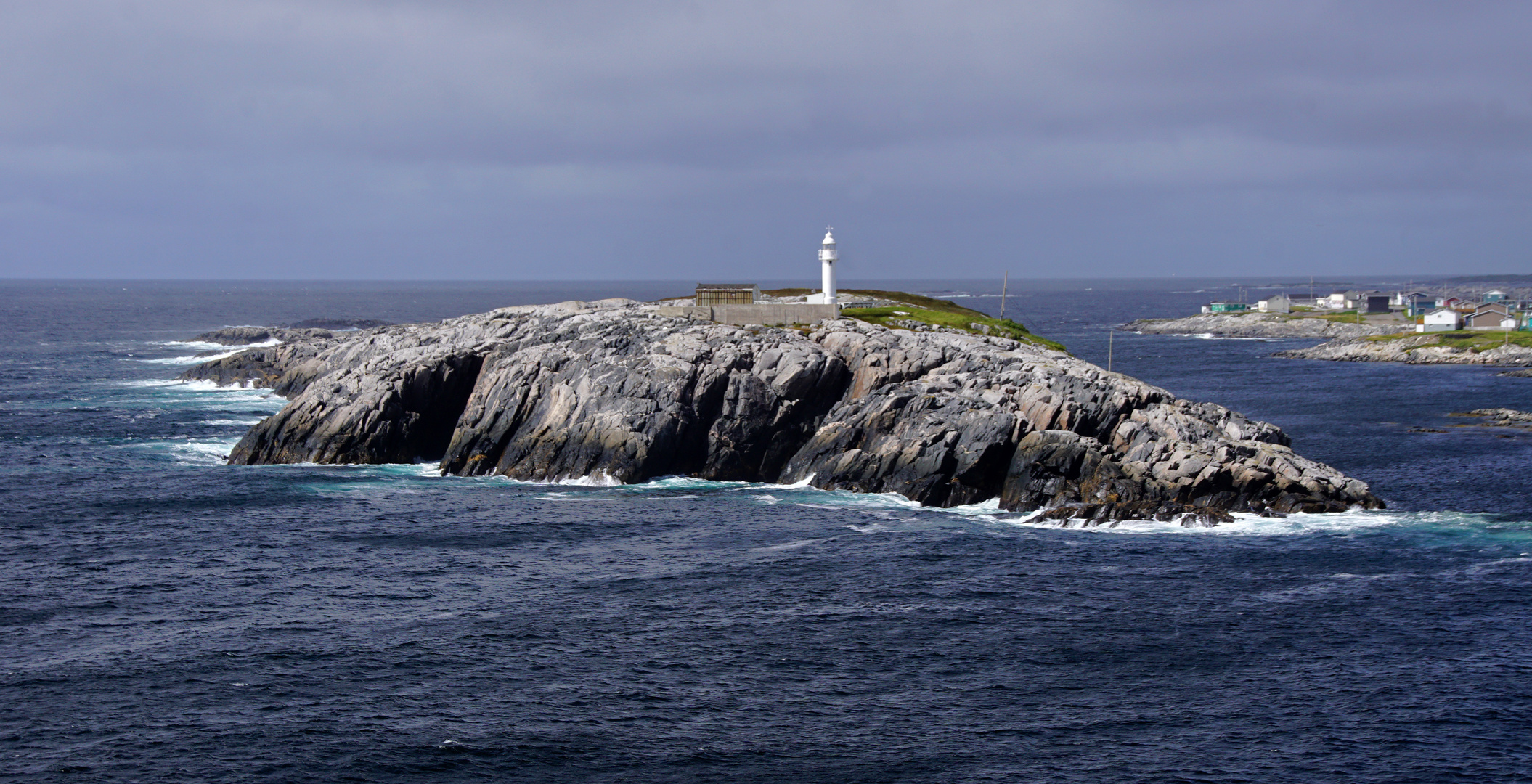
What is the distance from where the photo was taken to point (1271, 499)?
2478 inches

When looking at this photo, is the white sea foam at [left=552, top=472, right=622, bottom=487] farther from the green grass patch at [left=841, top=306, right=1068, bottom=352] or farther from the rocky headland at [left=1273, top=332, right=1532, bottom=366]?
the rocky headland at [left=1273, top=332, right=1532, bottom=366]

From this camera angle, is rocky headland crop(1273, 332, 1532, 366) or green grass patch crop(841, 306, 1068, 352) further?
rocky headland crop(1273, 332, 1532, 366)

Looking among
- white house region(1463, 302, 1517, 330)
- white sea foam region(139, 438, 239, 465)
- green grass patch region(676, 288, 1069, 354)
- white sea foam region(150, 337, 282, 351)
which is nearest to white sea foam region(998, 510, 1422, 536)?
green grass patch region(676, 288, 1069, 354)

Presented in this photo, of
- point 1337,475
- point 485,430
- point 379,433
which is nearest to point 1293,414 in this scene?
point 1337,475

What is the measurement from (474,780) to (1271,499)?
47.1m

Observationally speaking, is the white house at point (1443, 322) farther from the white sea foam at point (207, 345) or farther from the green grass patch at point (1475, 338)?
the white sea foam at point (207, 345)

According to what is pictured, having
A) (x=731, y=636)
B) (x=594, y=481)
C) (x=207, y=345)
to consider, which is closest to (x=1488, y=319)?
(x=594, y=481)

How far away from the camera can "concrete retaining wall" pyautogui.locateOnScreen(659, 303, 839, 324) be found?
91.6m

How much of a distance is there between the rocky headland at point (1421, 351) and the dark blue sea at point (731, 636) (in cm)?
9392

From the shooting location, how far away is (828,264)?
101 meters

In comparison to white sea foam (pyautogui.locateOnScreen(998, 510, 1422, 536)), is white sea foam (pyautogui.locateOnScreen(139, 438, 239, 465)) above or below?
above

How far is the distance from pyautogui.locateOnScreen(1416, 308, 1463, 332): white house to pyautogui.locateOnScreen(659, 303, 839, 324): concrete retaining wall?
132653mm

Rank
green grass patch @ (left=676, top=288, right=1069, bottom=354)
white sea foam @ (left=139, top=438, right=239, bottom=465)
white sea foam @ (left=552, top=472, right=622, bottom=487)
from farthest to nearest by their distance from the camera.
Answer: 1. green grass patch @ (left=676, top=288, right=1069, bottom=354)
2. white sea foam @ (left=139, top=438, right=239, bottom=465)
3. white sea foam @ (left=552, top=472, right=622, bottom=487)

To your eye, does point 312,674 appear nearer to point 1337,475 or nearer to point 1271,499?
point 1271,499
